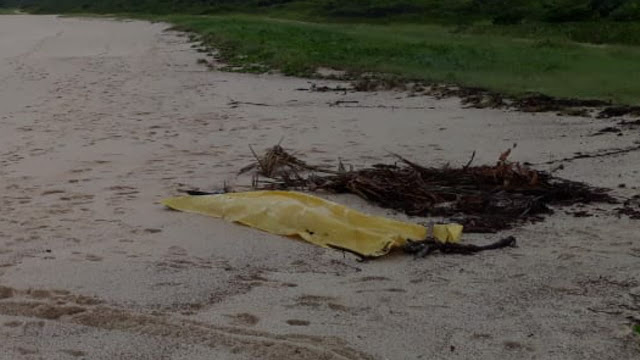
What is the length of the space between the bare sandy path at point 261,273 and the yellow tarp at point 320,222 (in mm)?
123

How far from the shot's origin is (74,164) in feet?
25.5

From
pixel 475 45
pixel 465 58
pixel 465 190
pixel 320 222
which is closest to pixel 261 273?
pixel 320 222

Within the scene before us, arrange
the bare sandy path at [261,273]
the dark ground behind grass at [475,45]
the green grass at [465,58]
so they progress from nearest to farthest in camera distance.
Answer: the bare sandy path at [261,273]
the green grass at [465,58]
the dark ground behind grass at [475,45]

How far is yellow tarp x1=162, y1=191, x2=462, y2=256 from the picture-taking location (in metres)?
5.03

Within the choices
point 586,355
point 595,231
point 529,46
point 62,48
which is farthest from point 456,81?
point 62,48

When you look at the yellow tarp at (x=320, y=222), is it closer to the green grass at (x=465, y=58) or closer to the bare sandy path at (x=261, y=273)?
the bare sandy path at (x=261, y=273)

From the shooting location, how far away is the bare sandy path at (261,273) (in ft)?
11.9

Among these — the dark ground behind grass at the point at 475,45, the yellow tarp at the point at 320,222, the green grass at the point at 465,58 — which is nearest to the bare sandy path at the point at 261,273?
the yellow tarp at the point at 320,222

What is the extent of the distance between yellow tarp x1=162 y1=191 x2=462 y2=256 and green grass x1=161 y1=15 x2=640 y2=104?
23.3 feet

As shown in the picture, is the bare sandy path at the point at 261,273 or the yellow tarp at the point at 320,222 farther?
the yellow tarp at the point at 320,222

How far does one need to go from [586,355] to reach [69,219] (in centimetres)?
376

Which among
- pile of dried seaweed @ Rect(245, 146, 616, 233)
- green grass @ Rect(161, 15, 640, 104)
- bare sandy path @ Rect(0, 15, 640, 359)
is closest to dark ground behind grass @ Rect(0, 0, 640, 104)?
green grass @ Rect(161, 15, 640, 104)

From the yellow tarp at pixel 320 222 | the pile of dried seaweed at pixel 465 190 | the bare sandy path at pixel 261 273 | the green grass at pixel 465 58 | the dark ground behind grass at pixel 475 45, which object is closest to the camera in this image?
the bare sandy path at pixel 261 273

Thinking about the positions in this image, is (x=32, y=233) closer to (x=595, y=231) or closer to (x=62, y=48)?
(x=595, y=231)
